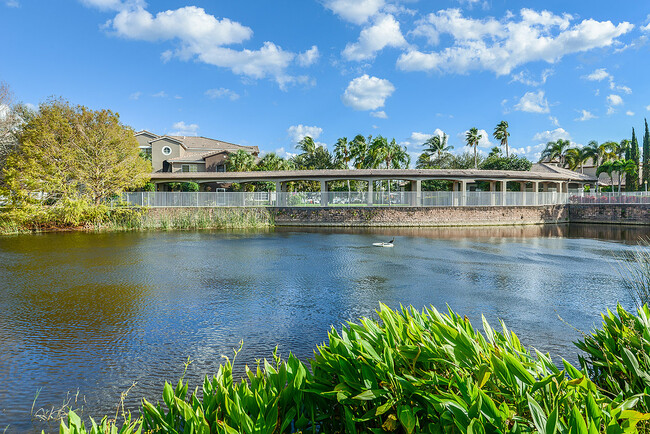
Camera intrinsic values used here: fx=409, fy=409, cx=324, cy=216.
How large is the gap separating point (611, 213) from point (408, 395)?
4019 cm

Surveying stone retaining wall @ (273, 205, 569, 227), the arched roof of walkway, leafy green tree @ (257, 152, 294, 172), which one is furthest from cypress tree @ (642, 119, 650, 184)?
leafy green tree @ (257, 152, 294, 172)

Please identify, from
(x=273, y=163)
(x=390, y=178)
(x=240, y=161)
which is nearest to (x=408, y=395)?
(x=390, y=178)

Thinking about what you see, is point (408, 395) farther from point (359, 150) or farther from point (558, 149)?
point (558, 149)

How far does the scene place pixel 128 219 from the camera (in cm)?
2958

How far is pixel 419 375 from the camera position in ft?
8.33

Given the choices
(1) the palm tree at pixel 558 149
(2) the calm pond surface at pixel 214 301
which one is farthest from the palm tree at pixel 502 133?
(2) the calm pond surface at pixel 214 301

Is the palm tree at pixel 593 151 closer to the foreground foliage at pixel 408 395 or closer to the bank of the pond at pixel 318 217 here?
the bank of the pond at pixel 318 217

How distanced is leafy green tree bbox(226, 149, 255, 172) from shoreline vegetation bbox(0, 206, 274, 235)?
1234 cm

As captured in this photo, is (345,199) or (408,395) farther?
(345,199)

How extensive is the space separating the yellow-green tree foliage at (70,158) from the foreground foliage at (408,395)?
2939cm

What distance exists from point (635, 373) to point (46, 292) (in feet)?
37.4

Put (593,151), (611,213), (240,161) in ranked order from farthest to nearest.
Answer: (593,151)
(240,161)
(611,213)

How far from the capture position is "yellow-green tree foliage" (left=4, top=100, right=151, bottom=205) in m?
26.7

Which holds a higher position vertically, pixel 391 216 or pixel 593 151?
pixel 593 151
